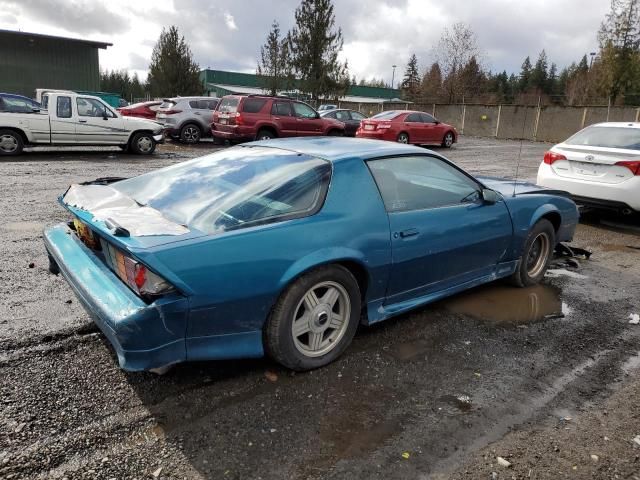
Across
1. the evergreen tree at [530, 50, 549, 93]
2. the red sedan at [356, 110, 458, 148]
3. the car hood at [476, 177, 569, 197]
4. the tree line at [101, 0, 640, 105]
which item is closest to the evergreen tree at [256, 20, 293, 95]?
the tree line at [101, 0, 640, 105]

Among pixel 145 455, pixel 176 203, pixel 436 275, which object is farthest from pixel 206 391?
pixel 436 275

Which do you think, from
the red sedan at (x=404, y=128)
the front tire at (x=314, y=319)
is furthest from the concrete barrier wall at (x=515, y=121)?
the front tire at (x=314, y=319)

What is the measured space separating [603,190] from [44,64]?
134 feet

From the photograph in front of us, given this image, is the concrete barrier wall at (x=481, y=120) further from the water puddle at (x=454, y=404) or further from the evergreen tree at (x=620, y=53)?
the water puddle at (x=454, y=404)

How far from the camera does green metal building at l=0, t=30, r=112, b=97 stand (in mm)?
36219

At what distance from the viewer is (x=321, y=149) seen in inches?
140

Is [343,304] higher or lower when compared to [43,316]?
higher

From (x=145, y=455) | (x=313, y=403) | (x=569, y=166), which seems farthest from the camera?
(x=569, y=166)

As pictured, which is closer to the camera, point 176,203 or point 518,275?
point 176,203

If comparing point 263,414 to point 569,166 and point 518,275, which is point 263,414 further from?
point 569,166

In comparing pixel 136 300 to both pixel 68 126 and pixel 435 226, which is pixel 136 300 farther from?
pixel 68 126

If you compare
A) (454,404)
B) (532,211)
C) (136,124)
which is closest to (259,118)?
(136,124)

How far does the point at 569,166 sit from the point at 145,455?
7.22 metres

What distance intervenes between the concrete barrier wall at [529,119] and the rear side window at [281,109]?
51.3ft
